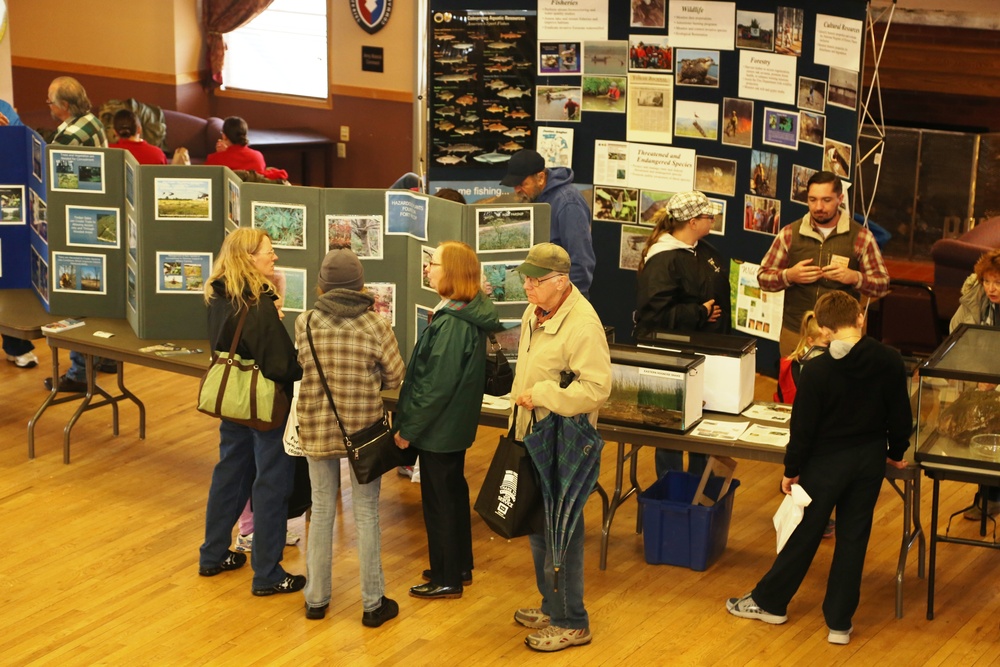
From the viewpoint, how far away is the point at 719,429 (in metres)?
5.36

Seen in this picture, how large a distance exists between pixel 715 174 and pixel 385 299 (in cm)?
272

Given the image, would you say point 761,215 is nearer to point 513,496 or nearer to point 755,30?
point 755,30

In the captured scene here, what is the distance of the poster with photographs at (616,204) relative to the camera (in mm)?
8203

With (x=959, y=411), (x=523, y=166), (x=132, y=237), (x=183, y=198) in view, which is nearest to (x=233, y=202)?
(x=183, y=198)

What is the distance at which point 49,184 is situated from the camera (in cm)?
687

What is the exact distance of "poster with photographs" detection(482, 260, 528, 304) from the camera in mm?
5711

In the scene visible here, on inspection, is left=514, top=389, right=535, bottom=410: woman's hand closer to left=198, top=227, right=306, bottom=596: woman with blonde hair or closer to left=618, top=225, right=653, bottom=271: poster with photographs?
left=198, top=227, right=306, bottom=596: woman with blonde hair

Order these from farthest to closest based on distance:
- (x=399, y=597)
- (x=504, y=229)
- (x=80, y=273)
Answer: (x=80, y=273) → (x=504, y=229) → (x=399, y=597)

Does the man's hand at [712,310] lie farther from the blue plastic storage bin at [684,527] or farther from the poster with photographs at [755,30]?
the poster with photographs at [755,30]

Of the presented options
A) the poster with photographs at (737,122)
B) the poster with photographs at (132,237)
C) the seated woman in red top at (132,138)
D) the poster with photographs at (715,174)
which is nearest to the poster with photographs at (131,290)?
the poster with photographs at (132,237)

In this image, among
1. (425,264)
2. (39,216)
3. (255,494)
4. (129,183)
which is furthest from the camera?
(39,216)

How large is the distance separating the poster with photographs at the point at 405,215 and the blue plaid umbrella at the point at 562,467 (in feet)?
5.22

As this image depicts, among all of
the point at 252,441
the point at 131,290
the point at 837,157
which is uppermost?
the point at 837,157

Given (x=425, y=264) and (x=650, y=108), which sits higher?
(x=650, y=108)
